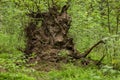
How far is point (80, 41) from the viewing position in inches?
708

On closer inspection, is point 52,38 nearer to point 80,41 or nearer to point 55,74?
point 55,74

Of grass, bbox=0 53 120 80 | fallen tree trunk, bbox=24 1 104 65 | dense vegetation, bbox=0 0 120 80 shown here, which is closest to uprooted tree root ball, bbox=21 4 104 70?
fallen tree trunk, bbox=24 1 104 65

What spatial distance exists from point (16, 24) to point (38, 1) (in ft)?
21.8

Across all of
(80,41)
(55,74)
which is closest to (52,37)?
(55,74)

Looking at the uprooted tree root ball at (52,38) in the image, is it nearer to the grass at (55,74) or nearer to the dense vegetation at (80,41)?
the dense vegetation at (80,41)

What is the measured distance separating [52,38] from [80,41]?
6.14m

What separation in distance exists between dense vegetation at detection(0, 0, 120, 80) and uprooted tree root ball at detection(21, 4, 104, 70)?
52 centimetres

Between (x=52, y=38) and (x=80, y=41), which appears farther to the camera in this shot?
(x=80, y=41)

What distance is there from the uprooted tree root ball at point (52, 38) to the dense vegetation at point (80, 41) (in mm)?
524

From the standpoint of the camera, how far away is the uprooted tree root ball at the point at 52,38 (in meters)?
11.8

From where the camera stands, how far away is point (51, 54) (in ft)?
38.8

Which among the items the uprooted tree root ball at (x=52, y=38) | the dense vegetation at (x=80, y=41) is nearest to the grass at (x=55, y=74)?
the dense vegetation at (x=80, y=41)

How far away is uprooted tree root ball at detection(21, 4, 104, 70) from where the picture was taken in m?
11.8

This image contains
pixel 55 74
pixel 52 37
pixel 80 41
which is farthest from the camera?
pixel 80 41
